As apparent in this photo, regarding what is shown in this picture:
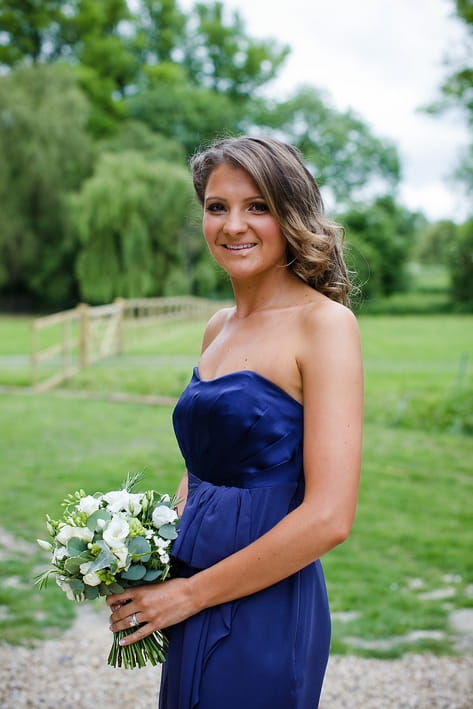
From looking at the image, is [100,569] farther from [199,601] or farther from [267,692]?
[267,692]

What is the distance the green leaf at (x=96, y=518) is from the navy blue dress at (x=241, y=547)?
0.22m

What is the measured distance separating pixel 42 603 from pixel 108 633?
2.15 feet

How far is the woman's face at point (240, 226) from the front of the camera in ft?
6.43

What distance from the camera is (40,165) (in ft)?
111

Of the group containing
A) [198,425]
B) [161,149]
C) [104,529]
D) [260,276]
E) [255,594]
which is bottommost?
[255,594]

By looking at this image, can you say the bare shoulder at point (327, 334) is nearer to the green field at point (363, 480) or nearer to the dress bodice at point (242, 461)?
the dress bodice at point (242, 461)

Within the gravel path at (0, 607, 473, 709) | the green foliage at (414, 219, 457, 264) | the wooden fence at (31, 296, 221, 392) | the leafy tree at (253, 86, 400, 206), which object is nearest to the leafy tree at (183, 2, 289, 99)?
the leafy tree at (253, 86, 400, 206)

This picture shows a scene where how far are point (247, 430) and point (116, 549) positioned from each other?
419mm

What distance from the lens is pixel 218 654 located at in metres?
1.87

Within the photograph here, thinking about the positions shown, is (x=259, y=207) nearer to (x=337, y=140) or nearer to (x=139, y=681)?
(x=139, y=681)

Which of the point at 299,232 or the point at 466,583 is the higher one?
the point at 299,232

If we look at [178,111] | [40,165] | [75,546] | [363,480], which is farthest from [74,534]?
[178,111]

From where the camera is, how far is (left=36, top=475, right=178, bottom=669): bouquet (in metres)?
1.82

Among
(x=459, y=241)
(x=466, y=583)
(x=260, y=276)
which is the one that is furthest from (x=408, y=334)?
(x=260, y=276)
